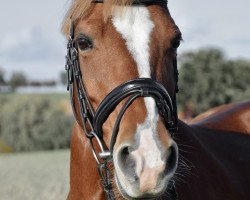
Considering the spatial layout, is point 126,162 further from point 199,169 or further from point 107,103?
point 199,169

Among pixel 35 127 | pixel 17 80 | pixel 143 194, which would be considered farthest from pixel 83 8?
pixel 17 80

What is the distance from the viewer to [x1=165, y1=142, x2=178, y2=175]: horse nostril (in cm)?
342

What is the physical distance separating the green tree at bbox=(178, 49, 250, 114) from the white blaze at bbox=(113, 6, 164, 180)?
5435cm

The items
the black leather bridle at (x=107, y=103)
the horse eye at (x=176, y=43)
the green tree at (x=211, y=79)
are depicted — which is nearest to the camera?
the black leather bridle at (x=107, y=103)

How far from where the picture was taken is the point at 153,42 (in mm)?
3857

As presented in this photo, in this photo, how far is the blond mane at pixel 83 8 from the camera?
3.96 m

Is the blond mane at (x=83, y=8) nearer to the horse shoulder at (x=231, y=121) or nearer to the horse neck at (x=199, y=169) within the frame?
the horse neck at (x=199, y=169)

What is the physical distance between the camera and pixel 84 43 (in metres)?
4.01

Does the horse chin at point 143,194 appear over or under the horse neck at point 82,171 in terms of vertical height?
over

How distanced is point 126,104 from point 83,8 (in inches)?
36.3

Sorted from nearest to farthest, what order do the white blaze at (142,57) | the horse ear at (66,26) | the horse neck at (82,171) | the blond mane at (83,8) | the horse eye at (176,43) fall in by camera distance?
the white blaze at (142,57) → the blond mane at (83,8) → the horse eye at (176,43) → the horse neck at (82,171) → the horse ear at (66,26)

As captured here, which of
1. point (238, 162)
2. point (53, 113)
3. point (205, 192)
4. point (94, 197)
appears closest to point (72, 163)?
point (94, 197)

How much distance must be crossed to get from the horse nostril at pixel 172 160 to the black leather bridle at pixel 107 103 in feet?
0.99

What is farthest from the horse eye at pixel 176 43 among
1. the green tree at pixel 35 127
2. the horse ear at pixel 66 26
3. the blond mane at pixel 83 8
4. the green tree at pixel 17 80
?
the green tree at pixel 17 80
